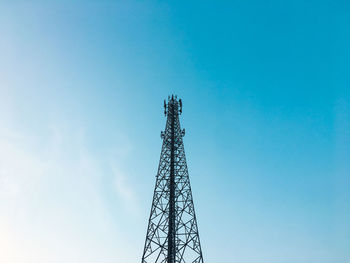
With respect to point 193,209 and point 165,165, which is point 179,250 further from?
point 165,165

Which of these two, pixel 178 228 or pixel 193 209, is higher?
pixel 193 209

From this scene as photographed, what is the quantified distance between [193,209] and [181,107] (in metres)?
14.2

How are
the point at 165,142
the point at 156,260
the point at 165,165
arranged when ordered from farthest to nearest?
the point at 165,142 → the point at 165,165 → the point at 156,260

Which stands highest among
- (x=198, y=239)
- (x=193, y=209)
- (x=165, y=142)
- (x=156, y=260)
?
(x=165, y=142)

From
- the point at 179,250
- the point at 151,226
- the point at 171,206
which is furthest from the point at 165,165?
the point at 179,250

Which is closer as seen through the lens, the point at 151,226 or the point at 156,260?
the point at 156,260

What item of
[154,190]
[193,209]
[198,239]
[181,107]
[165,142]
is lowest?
[198,239]

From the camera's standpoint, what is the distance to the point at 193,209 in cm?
2494

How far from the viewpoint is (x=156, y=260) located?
2194 centimetres

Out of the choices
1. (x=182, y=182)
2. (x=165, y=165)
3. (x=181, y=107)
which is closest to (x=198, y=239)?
(x=182, y=182)

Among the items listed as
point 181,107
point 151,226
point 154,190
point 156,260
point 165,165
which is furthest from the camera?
point 181,107

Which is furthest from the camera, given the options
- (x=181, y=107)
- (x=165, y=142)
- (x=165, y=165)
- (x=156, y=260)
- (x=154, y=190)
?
(x=181, y=107)

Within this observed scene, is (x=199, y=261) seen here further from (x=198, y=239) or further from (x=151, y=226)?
(x=151, y=226)

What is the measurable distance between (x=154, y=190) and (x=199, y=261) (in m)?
7.72
